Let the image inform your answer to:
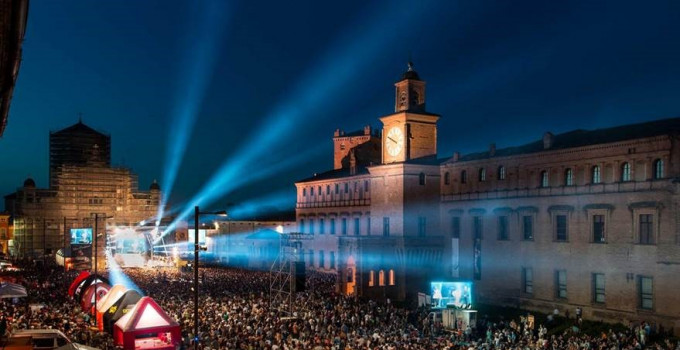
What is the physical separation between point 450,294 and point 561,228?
8.65 metres

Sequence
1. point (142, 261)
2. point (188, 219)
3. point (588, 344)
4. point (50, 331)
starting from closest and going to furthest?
point (50, 331) < point (588, 344) < point (142, 261) < point (188, 219)

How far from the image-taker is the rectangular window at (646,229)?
3572 centimetres

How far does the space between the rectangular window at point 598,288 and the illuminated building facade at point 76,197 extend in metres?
76.9

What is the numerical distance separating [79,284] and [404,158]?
26831 mm

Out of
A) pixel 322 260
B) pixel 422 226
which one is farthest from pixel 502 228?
pixel 322 260

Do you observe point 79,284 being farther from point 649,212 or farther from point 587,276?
point 649,212

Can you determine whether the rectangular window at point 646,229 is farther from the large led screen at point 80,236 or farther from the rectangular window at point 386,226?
the large led screen at point 80,236

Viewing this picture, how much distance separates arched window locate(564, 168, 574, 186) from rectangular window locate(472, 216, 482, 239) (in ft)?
29.0

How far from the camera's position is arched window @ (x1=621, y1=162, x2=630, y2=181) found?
3731cm

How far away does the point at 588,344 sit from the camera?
95.3 ft

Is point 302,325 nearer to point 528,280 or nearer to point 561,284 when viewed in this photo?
point 561,284

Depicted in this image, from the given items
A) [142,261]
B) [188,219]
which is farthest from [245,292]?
[188,219]

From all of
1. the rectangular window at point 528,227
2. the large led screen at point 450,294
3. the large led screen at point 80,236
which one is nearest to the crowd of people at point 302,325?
the large led screen at point 450,294

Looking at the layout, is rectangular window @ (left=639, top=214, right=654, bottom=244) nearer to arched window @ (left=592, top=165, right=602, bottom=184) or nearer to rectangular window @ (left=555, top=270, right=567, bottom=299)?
arched window @ (left=592, top=165, right=602, bottom=184)
